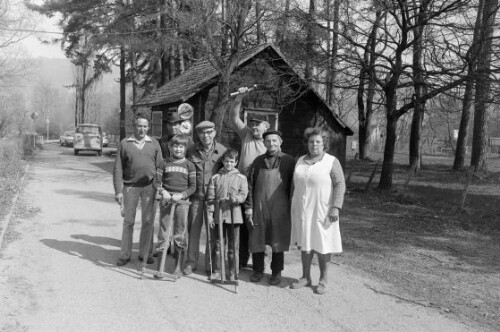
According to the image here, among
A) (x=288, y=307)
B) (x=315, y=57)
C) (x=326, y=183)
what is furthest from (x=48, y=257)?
(x=315, y=57)

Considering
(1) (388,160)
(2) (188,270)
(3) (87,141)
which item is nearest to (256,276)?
(2) (188,270)

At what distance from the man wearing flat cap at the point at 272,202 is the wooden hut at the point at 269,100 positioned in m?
8.56

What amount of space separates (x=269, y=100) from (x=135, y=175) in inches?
414

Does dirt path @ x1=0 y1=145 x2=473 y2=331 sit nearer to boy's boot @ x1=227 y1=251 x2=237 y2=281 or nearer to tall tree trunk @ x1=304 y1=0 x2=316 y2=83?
boy's boot @ x1=227 y1=251 x2=237 y2=281

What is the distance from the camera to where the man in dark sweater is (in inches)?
229

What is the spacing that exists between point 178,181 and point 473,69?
797 centimetres

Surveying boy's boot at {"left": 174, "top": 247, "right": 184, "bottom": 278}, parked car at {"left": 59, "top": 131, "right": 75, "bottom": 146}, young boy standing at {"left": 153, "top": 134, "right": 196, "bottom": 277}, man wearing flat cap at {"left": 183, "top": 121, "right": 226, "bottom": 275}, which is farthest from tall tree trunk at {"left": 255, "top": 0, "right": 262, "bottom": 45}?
parked car at {"left": 59, "top": 131, "right": 75, "bottom": 146}

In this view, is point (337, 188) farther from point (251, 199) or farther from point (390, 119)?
point (390, 119)

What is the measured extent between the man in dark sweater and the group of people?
0.03 metres

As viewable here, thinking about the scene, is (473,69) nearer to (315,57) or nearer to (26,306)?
(315,57)

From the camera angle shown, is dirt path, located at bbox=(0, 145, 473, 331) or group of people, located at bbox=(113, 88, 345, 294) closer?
dirt path, located at bbox=(0, 145, 473, 331)

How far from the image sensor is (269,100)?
15.9 metres

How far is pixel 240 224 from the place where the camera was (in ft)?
17.6

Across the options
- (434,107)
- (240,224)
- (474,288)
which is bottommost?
(474,288)
